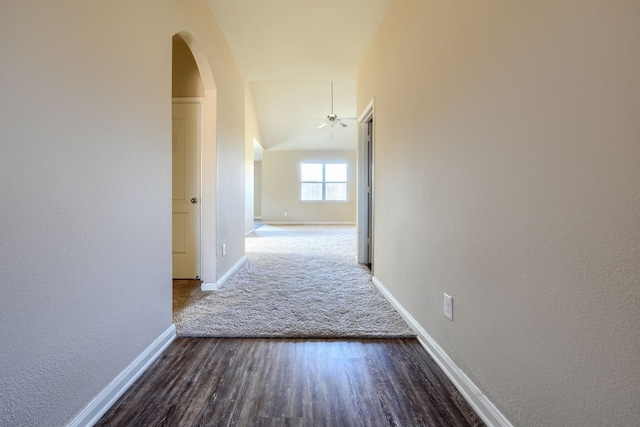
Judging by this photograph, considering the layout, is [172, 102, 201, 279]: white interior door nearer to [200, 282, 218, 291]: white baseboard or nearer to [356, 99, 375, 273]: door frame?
[200, 282, 218, 291]: white baseboard

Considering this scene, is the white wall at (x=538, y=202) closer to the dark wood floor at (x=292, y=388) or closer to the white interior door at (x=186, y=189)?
the dark wood floor at (x=292, y=388)

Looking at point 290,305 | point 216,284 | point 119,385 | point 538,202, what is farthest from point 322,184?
point 538,202

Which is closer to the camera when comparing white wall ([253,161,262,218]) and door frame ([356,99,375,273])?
door frame ([356,99,375,273])

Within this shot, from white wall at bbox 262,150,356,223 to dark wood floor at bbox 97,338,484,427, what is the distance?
819 centimetres

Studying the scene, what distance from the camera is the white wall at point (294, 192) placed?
32.1 feet

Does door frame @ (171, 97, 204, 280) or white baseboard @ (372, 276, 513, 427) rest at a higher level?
door frame @ (171, 97, 204, 280)

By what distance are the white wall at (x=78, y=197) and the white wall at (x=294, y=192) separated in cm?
820

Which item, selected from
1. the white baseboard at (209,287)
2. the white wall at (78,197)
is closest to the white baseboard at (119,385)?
the white wall at (78,197)

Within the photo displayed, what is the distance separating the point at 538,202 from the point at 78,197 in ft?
5.21

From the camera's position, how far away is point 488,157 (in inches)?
42.9

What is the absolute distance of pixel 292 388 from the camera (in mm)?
1294

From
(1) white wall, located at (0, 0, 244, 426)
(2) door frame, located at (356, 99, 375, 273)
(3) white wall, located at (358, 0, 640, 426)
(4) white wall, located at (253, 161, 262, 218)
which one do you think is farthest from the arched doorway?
(4) white wall, located at (253, 161, 262, 218)

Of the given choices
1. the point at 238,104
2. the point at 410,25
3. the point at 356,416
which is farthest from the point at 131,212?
the point at 238,104

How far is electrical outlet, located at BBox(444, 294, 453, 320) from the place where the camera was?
1.36m
